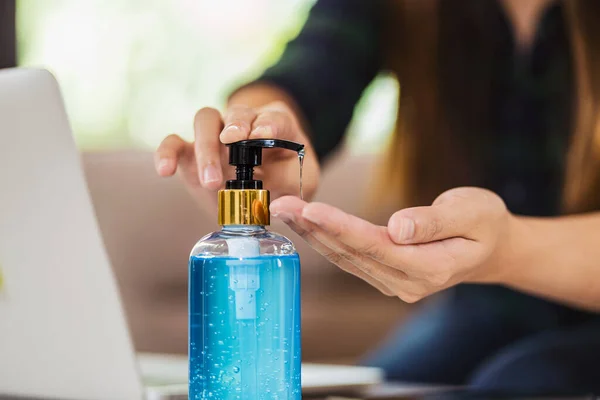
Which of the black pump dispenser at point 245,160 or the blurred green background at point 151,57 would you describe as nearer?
the black pump dispenser at point 245,160

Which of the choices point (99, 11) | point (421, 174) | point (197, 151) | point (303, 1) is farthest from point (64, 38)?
point (197, 151)

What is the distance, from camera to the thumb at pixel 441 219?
0.61 m

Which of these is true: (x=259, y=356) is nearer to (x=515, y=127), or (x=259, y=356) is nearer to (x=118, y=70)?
(x=515, y=127)

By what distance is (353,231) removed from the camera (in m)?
0.58

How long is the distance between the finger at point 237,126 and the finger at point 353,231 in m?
0.14

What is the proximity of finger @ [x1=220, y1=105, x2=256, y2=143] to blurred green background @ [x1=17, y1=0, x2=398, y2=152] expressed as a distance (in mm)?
2738

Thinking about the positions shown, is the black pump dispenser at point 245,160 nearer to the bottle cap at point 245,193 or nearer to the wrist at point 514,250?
the bottle cap at point 245,193

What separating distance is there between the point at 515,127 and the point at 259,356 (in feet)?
3.43

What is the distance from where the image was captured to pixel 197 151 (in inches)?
29.2

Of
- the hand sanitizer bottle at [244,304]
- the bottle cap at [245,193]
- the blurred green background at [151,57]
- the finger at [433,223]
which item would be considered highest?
the blurred green background at [151,57]

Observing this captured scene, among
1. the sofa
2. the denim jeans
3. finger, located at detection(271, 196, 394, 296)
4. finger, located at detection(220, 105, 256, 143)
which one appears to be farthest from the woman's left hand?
the sofa

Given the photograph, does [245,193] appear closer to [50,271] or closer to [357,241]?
[357,241]

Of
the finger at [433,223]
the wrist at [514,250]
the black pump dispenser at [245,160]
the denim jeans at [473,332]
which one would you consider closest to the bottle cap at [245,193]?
the black pump dispenser at [245,160]

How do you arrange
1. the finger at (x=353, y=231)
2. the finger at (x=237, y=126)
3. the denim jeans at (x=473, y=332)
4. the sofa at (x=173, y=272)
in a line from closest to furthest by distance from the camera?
the finger at (x=353, y=231), the finger at (x=237, y=126), the denim jeans at (x=473, y=332), the sofa at (x=173, y=272)
